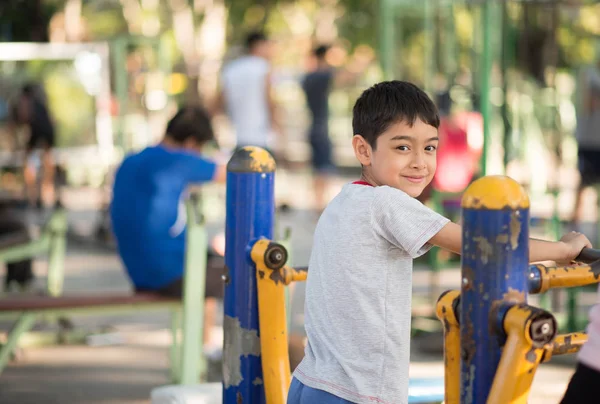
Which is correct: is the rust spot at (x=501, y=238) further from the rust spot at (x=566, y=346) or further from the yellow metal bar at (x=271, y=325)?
the yellow metal bar at (x=271, y=325)

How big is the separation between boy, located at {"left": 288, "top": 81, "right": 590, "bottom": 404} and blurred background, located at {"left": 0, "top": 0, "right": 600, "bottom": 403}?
2.75m

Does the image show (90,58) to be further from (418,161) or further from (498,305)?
(498,305)

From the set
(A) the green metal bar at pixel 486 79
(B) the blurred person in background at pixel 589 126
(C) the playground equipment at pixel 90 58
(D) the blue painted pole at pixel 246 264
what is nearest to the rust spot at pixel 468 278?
(D) the blue painted pole at pixel 246 264

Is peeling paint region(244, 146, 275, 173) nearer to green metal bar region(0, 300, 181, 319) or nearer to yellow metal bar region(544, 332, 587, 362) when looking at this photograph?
yellow metal bar region(544, 332, 587, 362)

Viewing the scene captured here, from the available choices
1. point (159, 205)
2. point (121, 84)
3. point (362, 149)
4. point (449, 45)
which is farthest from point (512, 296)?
point (121, 84)

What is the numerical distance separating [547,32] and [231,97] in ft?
10.4

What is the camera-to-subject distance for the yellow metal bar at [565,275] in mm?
2221

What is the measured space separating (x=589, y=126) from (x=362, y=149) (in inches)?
214

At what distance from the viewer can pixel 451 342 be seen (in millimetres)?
2211

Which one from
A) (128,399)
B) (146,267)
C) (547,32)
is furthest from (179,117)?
(547,32)

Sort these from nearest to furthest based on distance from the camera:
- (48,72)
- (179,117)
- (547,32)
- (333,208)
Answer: (333,208), (179,117), (547,32), (48,72)

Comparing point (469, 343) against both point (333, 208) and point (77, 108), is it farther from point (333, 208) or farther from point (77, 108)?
point (77, 108)

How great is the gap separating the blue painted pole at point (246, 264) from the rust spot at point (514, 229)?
1.16 m

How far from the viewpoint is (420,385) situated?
3789mm
